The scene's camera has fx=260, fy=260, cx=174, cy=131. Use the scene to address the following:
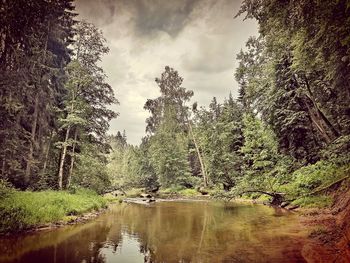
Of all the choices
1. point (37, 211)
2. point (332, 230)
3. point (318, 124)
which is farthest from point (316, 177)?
point (37, 211)

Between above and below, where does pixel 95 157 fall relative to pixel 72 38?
below

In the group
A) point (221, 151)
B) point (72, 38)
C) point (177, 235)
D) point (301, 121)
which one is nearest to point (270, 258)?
point (177, 235)

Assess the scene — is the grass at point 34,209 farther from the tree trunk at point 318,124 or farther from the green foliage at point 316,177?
the tree trunk at point 318,124

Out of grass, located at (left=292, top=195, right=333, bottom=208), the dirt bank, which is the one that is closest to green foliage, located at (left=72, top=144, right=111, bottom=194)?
grass, located at (left=292, top=195, right=333, bottom=208)

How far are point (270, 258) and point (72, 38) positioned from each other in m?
23.6

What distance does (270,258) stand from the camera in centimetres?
742

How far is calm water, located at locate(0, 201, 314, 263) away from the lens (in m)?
8.05

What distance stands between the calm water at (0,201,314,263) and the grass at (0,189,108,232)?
764mm

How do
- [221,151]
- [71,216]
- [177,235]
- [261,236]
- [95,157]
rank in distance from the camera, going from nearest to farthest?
[261,236] → [177,235] → [71,216] → [95,157] → [221,151]

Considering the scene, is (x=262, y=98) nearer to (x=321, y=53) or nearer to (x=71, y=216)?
(x=321, y=53)

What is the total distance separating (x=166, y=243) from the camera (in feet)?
33.2

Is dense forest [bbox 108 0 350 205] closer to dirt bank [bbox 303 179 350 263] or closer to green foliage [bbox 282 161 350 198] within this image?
green foliage [bbox 282 161 350 198]

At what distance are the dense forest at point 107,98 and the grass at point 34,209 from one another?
1544 mm

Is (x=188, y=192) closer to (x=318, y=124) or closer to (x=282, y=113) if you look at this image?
(x=282, y=113)
